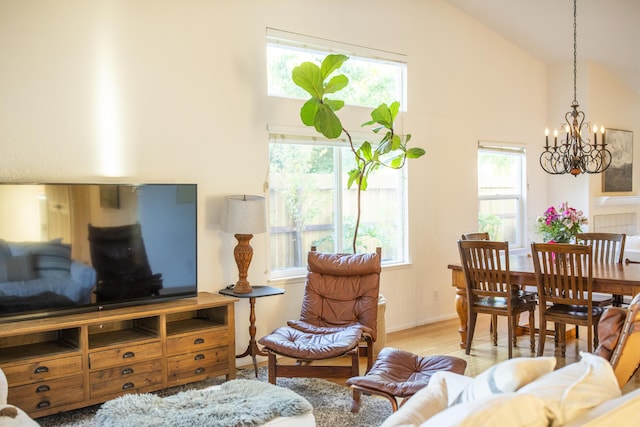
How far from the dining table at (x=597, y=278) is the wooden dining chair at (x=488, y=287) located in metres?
0.12

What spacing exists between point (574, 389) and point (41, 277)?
3.15 meters

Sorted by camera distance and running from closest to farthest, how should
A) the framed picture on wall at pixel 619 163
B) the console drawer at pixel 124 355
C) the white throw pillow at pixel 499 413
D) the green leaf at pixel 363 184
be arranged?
1. the white throw pillow at pixel 499 413
2. the console drawer at pixel 124 355
3. the green leaf at pixel 363 184
4. the framed picture on wall at pixel 619 163

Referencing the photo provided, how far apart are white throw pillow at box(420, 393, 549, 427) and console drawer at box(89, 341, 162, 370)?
2650 millimetres

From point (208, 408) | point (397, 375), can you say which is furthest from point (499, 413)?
→ point (397, 375)

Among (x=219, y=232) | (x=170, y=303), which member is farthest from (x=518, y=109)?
(x=170, y=303)

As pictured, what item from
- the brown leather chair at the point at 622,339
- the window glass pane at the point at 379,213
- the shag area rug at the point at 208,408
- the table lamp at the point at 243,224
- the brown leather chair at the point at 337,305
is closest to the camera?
the brown leather chair at the point at 622,339

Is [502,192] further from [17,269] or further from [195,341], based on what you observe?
[17,269]

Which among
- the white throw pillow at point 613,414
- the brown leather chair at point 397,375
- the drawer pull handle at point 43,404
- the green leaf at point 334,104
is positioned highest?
the green leaf at point 334,104

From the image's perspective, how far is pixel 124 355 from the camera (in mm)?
3732

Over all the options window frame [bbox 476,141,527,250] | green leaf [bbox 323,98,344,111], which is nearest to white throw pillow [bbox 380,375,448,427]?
green leaf [bbox 323,98,344,111]

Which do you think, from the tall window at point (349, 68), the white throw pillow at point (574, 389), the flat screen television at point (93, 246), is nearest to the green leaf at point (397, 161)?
the tall window at point (349, 68)

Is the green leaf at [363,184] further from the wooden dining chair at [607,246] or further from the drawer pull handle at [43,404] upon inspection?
the drawer pull handle at [43,404]

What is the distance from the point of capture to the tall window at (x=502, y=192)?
6.86 meters

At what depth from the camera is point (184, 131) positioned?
4512 millimetres
